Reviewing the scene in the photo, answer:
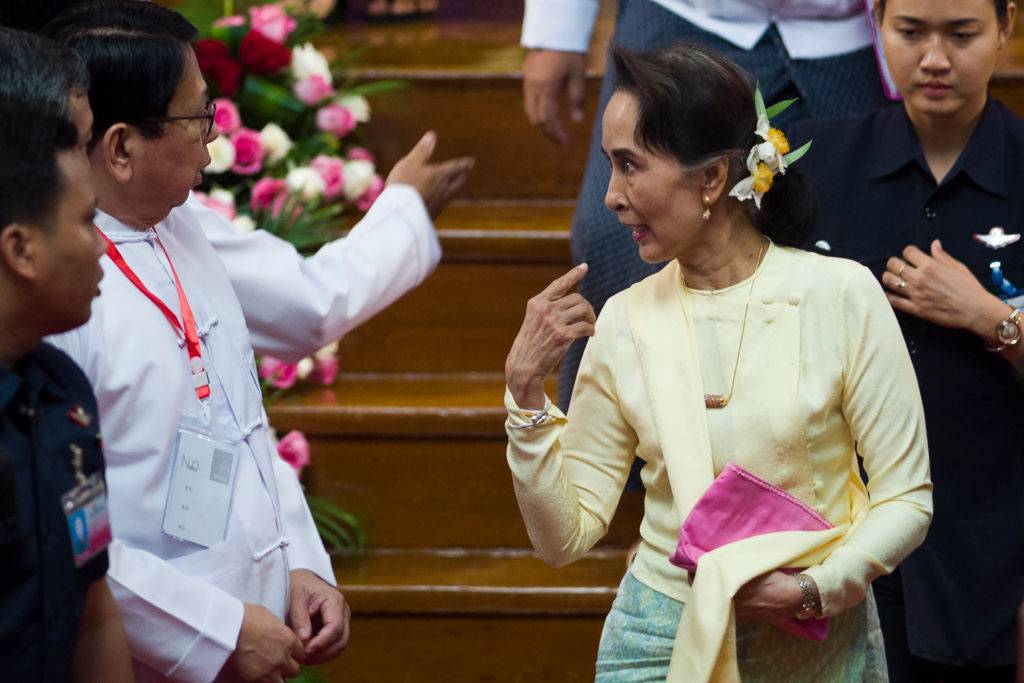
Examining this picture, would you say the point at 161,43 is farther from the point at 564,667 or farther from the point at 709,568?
the point at 564,667

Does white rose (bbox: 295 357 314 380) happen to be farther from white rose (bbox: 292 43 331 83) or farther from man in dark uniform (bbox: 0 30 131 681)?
man in dark uniform (bbox: 0 30 131 681)

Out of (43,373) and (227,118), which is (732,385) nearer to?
(43,373)

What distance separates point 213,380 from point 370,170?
154 cm

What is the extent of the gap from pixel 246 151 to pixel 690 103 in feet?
5.38

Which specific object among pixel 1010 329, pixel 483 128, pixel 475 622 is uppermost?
pixel 1010 329

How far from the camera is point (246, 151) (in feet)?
A: 11.1

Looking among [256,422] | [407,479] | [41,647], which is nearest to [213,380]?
[256,422]

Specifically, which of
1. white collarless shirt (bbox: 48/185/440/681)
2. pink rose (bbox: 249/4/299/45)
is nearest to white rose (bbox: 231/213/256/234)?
pink rose (bbox: 249/4/299/45)

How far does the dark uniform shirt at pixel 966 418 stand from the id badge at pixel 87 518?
49.2 inches

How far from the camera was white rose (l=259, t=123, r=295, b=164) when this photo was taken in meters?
3.43

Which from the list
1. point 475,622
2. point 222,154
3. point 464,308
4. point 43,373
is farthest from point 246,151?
point 43,373

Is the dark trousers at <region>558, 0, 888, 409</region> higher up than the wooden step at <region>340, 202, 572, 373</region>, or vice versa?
the dark trousers at <region>558, 0, 888, 409</region>

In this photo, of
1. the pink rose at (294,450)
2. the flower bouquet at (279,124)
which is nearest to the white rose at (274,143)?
the flower bouquet at (279,124)

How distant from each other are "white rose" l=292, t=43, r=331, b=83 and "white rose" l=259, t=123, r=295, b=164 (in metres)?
0.15
